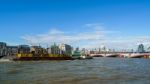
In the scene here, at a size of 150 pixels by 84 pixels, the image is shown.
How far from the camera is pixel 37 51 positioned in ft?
581

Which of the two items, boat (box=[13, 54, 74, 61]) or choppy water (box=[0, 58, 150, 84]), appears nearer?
choppy water (box=[0, 58, 150, 84])

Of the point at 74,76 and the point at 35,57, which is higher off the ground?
the point at 35,57

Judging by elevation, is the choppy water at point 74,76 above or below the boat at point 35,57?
below

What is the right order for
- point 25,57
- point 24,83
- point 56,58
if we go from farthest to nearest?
point 56,58 < point 25,57 < point 24,83

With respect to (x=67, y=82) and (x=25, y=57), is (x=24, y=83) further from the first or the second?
(x=25, y=57)

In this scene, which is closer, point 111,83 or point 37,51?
point 111,83

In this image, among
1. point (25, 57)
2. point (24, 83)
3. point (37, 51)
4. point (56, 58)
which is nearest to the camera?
point (24, 83)

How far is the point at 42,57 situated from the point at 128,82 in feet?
393

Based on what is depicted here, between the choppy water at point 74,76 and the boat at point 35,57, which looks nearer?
the choppy water at point 74,76

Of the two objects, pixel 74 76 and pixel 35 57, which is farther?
pixel 35 57

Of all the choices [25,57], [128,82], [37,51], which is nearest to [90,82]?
[128,82]

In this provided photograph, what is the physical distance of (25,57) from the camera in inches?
5925

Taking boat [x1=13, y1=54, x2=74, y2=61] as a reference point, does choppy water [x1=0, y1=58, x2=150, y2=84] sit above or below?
below

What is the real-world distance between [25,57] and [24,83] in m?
113
